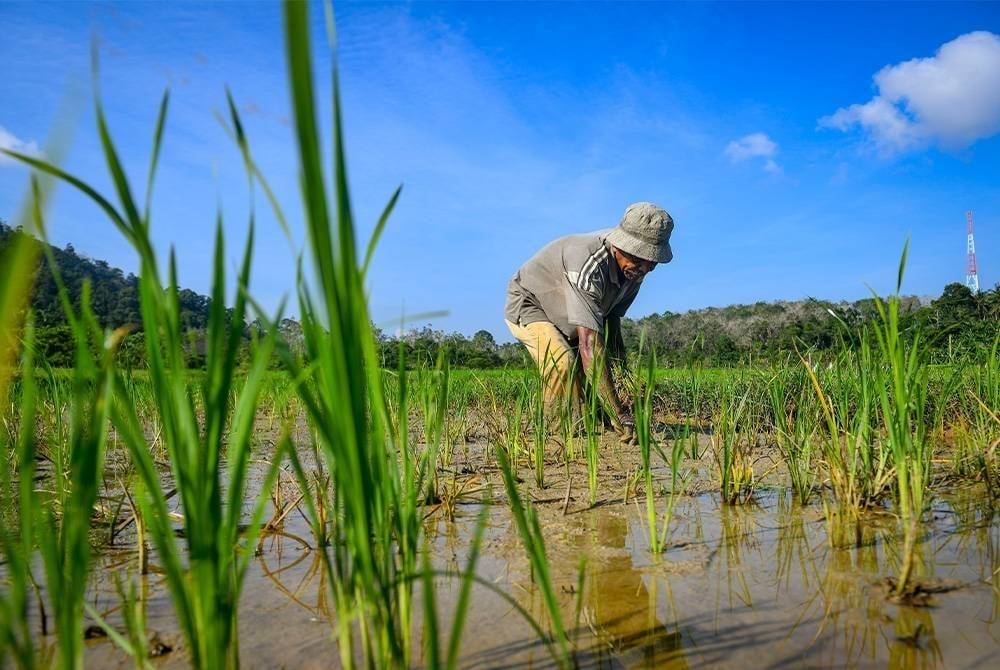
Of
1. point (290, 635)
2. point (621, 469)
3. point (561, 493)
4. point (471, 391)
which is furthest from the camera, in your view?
point (471, 391)

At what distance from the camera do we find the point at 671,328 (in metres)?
25.8

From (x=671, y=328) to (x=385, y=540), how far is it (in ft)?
84.3

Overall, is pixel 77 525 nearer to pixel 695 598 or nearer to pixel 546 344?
pixel 695 598

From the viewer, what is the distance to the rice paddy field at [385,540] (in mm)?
861

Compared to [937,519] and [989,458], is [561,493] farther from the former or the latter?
[989,458]

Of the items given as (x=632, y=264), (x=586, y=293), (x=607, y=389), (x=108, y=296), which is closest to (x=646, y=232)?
(x=632, y=264)

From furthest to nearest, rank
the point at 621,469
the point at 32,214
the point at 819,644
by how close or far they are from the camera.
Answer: the point at 621,469 < the point at 819,644 < the point at 32,214

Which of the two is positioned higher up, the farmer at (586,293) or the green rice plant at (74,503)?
the farmer at (586,293)

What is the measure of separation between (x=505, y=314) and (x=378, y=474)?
4.69m

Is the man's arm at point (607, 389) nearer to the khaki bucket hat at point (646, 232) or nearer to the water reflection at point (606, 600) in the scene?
the khaki bucket hat at point (646, 232)

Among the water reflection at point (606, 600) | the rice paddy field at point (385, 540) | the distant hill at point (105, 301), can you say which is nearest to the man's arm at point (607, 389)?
the rice paddy field at point (385, 540)

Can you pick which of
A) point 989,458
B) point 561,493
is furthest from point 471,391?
point 989,458

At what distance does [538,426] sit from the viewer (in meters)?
2.97

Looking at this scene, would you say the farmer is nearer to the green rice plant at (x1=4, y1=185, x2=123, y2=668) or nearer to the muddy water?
the muddy water
